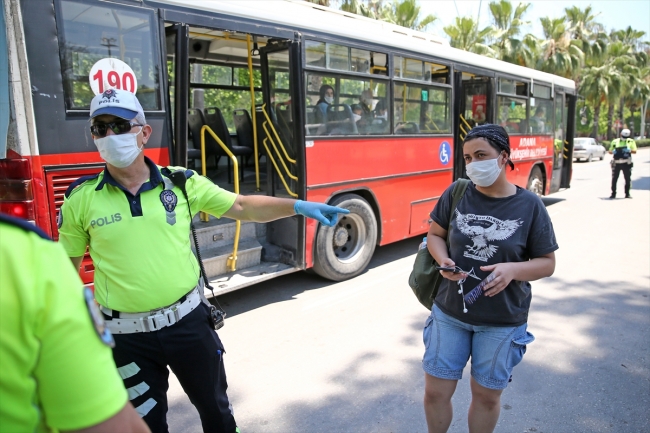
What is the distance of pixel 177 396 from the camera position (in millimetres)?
3477

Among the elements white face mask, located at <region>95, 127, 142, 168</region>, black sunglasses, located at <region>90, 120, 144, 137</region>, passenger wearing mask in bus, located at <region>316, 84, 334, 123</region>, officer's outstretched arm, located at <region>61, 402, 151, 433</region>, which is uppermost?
passenger wearing mask in bus, located at <region>316, 84, 334, 123</region>

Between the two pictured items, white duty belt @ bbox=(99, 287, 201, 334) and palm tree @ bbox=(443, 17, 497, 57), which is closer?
white duty belt @ bbox=(99, 287, 201, 334)

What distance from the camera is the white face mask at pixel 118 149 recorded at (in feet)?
6.87

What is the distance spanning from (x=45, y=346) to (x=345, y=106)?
5260 millimetres

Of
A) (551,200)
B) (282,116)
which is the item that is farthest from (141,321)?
(551,200)

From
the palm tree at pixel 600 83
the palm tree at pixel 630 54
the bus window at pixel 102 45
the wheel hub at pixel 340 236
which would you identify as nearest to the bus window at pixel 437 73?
the wheel hub at pixel 340 236

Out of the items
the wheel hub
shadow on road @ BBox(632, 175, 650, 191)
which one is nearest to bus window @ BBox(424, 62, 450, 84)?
the wheel hub

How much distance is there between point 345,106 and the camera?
584cm

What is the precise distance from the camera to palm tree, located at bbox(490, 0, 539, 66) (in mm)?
27828

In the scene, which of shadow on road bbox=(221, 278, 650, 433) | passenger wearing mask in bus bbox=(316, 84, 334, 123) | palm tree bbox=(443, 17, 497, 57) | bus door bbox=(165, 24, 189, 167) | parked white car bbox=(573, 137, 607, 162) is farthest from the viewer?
parked white car bbox=(573, 137, 607, 162)

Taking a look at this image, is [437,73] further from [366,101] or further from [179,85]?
[179,85]

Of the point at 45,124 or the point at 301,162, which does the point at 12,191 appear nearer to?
the point at 45,124

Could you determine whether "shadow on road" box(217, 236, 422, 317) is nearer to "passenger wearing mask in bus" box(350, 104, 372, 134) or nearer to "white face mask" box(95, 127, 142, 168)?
"passenger wearing mask in bus" box(350, 104, 372, 134)

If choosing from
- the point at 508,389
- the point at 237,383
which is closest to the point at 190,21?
the point at 237,383
